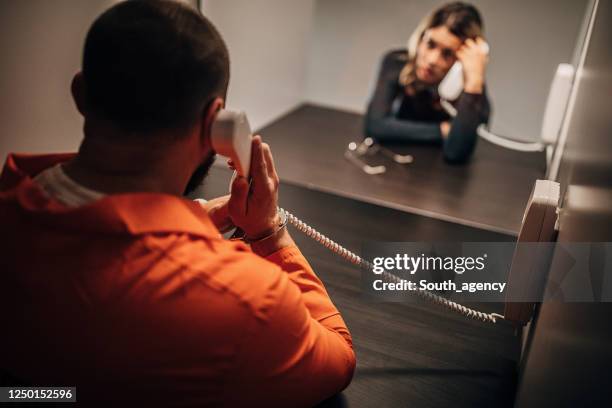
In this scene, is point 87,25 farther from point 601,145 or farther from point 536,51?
point 536,51

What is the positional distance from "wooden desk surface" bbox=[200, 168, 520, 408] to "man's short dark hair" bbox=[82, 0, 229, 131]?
1.67 ft

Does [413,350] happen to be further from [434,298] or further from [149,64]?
[149,64]

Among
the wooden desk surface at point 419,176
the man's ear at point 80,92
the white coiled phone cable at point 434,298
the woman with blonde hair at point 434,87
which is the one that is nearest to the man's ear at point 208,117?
the man's ear at point 80,92

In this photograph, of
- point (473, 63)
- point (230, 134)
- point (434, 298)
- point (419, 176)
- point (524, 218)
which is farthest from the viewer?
point (473, 63)

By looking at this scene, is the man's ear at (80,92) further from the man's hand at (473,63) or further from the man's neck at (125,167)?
the man's hand at (473,63)

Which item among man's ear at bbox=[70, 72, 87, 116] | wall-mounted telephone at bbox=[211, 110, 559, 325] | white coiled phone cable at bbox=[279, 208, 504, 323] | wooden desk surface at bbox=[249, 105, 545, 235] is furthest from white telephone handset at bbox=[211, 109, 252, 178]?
wooden desk surface at bbox=[249, 105, 545, 235]

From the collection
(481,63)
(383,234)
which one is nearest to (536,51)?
(481,63)

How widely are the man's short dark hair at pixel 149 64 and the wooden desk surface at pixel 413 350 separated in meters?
0.51

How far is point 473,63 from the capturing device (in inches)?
90.7

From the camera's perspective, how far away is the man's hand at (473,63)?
7.54 feet

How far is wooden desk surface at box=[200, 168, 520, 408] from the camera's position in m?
1.01

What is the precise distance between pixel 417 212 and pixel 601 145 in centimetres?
105

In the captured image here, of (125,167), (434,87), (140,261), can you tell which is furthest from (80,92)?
(434,87)

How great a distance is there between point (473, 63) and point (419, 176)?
0.49 meters
